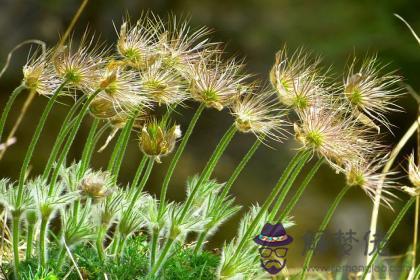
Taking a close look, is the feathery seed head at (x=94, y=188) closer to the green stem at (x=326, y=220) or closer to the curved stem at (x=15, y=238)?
the curved stem at (x=15, y=238)

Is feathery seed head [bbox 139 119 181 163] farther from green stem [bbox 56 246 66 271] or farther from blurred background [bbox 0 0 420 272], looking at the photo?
blurred background [bbox 0 0 420 272]

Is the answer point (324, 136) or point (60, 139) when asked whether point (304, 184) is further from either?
point (60, 139)

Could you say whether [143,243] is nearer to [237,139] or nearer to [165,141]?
[165,141]

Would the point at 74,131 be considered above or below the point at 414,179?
below

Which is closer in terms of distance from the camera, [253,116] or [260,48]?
[253,116]

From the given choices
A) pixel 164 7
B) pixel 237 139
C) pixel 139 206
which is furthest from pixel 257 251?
pixel 164 7

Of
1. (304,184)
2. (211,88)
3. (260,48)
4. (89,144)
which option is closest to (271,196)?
(304,184)

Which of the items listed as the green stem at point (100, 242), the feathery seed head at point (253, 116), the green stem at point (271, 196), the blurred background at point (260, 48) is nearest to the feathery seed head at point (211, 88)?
the feathery seed head at point (253, 116)
